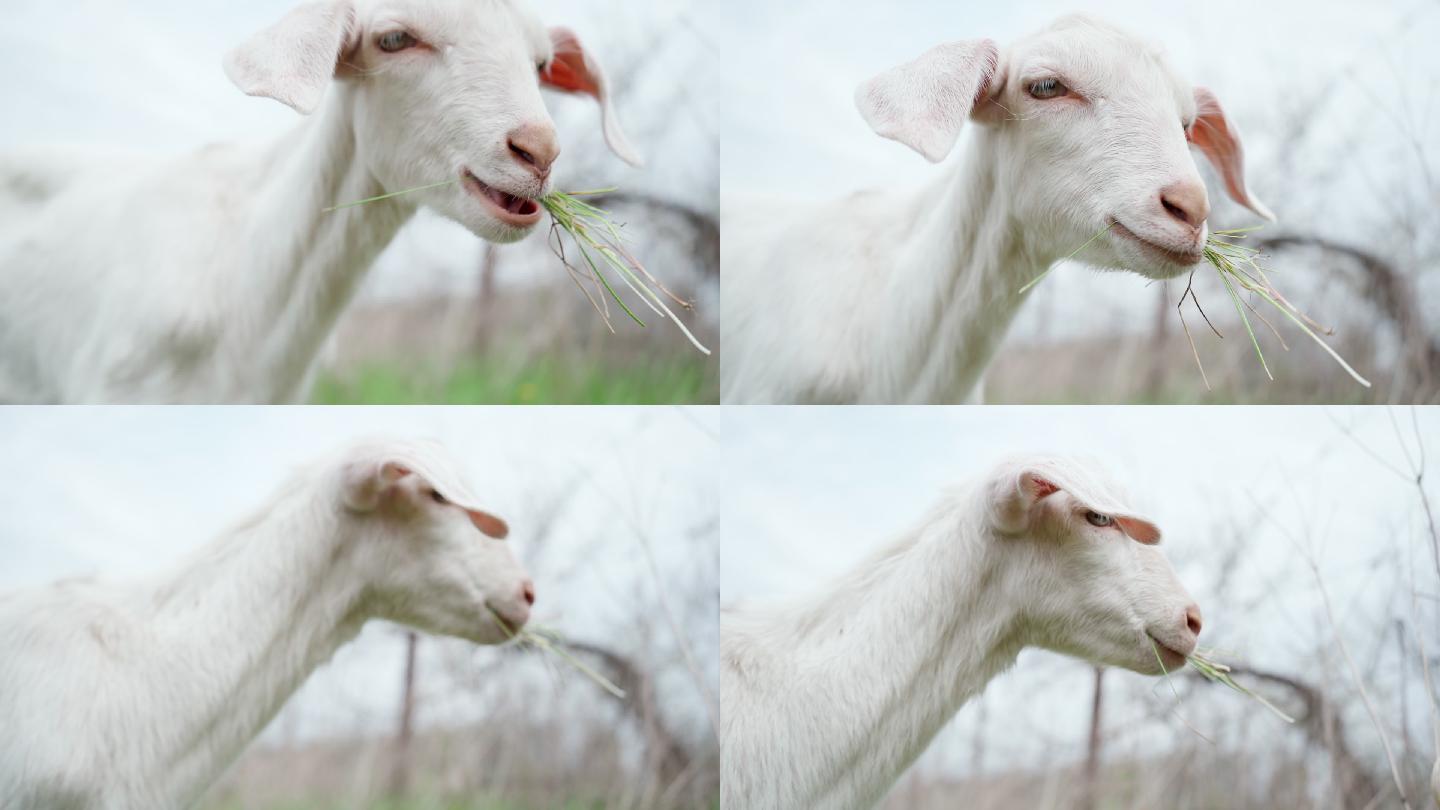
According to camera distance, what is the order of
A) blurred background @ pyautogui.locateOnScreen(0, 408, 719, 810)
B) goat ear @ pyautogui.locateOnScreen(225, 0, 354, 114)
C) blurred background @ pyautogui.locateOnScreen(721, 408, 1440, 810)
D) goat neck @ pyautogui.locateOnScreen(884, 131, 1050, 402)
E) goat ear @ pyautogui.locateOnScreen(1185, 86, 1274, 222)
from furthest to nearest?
blurred background @ pyautogui.locateOnScreen(721, 408, 1440, 810) → blurred background @ pyautogui.locateOnScreen(0, 408, 719, 810) → goat ear @ pyautogui.locateOnScreen(1185, 86, 1274, 222) → goat neck @ pyautogui.locateOnScreen(884, 131, 1050, 402) → goat ear @ pyautogui.locateOnScreen(225, 0, 354, 114)

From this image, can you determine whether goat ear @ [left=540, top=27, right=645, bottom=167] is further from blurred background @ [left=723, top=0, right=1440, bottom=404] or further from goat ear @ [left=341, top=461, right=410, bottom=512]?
goat ear @ [left=341, top=461, right=410, bottom=512]

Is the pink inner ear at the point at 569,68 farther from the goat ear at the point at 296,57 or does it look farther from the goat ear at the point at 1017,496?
the goat ear at the point at 1017,496

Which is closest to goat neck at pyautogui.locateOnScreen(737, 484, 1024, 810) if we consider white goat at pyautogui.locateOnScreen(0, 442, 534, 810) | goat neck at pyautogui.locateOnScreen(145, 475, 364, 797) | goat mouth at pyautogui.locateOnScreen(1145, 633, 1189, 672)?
goat mouth at pyautogui.locateOnScreen(1145, 633, 1189, 672)

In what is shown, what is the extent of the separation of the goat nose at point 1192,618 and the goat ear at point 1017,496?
0.29 m

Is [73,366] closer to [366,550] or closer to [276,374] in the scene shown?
[276,374]

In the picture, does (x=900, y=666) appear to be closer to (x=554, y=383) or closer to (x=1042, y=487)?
(x=1042, y=487)

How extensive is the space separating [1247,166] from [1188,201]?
880 mm

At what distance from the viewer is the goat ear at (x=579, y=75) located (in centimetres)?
232

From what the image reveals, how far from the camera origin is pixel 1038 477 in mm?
1996

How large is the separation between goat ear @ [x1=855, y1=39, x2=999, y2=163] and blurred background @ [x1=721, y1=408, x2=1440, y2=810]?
29.3 inches

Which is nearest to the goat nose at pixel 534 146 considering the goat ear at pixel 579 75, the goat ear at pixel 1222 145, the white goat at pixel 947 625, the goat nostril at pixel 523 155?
the goat nostril at pixel 523 155

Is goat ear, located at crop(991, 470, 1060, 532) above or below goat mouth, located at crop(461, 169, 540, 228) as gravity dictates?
below

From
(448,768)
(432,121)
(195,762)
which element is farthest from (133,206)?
(448,768)

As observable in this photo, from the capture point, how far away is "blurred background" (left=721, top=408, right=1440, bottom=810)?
2600 mm
